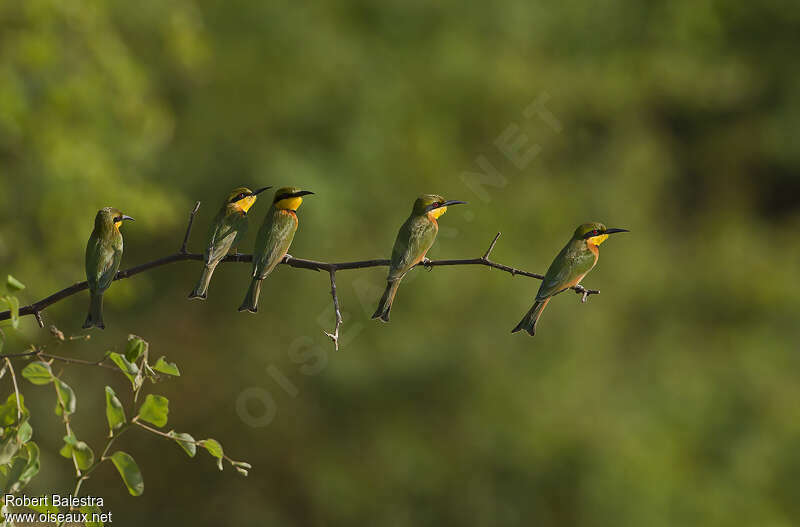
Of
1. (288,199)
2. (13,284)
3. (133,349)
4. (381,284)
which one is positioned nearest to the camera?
(13,284)

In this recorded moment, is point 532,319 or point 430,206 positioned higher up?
point 430,206

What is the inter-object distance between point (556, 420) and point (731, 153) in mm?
8766

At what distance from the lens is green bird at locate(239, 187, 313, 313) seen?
1.22 metres

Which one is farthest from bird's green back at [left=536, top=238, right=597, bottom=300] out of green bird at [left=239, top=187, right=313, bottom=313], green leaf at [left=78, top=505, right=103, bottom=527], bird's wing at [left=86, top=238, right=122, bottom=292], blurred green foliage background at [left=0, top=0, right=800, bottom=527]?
blurred green foliage background at [left=0, top=0, right=800, bottom=527]

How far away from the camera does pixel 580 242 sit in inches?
51.5

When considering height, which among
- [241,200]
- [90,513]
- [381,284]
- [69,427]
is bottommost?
[90,513]

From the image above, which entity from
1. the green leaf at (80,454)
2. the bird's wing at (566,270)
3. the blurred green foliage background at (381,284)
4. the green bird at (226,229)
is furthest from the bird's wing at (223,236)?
the blurred green foliage background at (381,284)

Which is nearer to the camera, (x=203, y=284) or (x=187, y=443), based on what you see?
(x=203, y=284)

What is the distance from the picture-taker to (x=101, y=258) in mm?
1242

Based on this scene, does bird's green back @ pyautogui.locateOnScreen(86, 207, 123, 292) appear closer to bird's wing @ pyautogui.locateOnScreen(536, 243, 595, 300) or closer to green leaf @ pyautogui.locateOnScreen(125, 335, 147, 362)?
green leaf @ pyautogui.locateOnScreen(125, 335, 147, 362)

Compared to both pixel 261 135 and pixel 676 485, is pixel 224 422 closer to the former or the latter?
pixel 261 135

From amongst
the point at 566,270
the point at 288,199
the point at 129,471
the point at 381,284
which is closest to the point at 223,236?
the point at 288,199

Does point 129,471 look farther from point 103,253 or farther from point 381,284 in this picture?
point 381,284

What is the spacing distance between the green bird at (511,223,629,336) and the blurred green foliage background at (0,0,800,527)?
5.26 meters
